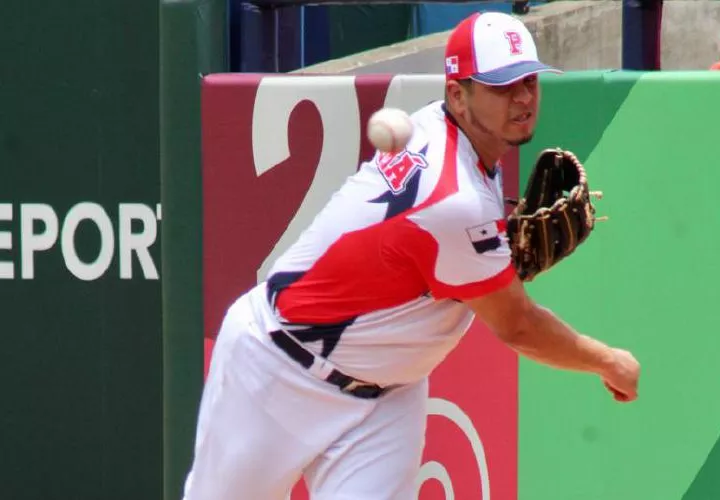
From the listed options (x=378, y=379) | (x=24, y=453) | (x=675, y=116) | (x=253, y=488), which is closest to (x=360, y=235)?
(x=378, y=379)

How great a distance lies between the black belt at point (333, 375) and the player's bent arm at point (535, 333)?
349mm

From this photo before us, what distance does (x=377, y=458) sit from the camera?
3.71m

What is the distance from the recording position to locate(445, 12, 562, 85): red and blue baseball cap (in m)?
3.58

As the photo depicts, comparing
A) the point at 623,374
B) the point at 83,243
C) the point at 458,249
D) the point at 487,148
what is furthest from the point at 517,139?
the point at 83,243

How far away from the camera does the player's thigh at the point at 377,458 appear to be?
145 inches

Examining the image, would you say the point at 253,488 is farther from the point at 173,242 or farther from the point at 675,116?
the point at 675,116

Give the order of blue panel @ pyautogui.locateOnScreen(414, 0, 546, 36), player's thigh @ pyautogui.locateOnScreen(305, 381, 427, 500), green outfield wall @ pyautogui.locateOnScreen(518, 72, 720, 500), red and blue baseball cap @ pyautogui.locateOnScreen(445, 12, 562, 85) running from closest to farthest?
1. red and blue baseball cap @ pyautogui.locateOnScreen(445, 12, 562, 85)
2. player's thigh @ pyautogui.locateOnScreen(305, 381, 427, 500)
3. green outfield wall @ pyautogui.locateOnScreen(518, 72, 720, 500)
4. blue panel @ pyautogui.locateOnScreen(414, 0, 546, 36)

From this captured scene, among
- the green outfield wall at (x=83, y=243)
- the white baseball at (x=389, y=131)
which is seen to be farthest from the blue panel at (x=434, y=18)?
the white baseball at (x=389, y=131)

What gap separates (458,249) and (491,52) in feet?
1.61

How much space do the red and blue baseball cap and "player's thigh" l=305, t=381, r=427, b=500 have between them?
84cm

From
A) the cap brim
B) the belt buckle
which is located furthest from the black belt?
the cap brim

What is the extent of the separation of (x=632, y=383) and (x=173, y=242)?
1.72 m

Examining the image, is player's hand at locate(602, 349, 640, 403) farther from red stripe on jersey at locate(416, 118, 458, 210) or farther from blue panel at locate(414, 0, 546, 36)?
blue panel at locate(414, 0, 546, 36)

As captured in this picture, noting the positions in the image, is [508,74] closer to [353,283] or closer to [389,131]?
[389,131]
